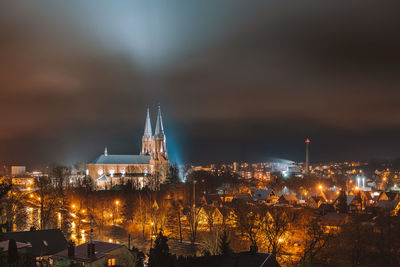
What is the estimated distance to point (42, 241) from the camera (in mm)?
28219

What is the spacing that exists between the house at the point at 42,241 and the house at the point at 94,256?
3098 mm

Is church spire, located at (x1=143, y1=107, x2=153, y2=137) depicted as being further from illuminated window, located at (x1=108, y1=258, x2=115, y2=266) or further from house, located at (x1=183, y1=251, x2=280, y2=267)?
house, located at (x1=183, y1=251, x2=280, y2=267)

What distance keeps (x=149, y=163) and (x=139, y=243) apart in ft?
255

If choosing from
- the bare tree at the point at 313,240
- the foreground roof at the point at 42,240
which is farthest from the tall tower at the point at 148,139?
the bare tree at the point at 313,240

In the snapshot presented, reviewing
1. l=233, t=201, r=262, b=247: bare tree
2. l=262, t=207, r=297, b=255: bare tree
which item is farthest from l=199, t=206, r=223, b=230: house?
l=262, t=207, r=297, b=255: bare tree

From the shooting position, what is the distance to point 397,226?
30.2 metres

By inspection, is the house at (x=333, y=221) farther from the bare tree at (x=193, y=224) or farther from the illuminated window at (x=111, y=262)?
the illuminated window at (x=111, y=262)

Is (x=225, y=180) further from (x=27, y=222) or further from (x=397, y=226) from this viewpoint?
(x=397, y=226)

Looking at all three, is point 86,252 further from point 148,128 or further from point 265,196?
point 148,128

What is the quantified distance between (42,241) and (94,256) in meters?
7.42

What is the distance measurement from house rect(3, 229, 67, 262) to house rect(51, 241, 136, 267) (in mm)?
3098

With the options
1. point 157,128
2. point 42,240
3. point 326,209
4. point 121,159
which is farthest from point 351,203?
point 121,159

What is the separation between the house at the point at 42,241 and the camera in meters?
27.0

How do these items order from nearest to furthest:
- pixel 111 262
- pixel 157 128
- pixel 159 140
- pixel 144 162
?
pixel 111 262 < pixel 159 140 < pixel 157 128 < pixel 144 162
